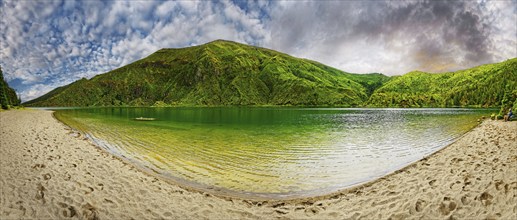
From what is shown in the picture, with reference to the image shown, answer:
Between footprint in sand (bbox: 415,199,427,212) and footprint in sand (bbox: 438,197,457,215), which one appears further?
footprint in sand (bbox: 415,199,427,212)

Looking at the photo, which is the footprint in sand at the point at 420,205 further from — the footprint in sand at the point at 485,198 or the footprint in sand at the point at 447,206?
the footprint in sand at the point at 485,198

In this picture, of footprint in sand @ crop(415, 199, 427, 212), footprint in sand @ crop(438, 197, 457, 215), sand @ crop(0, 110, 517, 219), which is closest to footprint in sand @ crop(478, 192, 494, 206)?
sand @ crop(0, 110, 517, 219)

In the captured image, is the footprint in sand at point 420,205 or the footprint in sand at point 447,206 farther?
the footprint in sand at point 420,205

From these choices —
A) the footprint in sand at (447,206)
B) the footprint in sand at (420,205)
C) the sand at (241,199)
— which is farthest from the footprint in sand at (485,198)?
the footprint in sand at (420,205)

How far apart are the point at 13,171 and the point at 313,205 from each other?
1429cm

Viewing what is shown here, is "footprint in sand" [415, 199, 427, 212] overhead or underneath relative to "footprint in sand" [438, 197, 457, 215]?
underneath

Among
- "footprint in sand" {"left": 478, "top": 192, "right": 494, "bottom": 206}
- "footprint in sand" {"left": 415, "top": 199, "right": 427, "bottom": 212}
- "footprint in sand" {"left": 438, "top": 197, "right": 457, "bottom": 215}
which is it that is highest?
"footprint in sand" {"left": 478, "top": 192, "right": 494, "bottom": 206}

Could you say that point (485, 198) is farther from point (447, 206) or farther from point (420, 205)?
point (420, 205)

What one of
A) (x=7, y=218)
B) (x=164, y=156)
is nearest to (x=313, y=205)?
(x=7, y=218)

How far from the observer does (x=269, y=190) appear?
13695mm

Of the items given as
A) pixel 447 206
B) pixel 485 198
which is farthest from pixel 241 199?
pixel 485 198

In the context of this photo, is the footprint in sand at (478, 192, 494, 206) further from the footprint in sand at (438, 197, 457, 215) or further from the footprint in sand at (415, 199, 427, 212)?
the footprint in sand at (415, 199, 427, 212)

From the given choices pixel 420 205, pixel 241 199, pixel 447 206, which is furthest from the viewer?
pixel 241 199

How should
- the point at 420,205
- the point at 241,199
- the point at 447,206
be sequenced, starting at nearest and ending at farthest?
the point at 447,206
the point at 420,205
the point at 241,199
